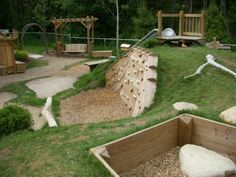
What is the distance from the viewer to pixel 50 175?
12.1 ft

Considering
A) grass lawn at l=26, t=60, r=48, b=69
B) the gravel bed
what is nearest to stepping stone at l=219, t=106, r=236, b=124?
the gravel bed

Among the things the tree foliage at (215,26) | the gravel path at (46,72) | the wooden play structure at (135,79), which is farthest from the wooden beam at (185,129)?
the tree foliage at (215,26)

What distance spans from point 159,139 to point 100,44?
19.0 metres

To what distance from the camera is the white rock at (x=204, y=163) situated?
12.9 ft

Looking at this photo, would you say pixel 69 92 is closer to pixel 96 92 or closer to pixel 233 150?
pixel 96 92

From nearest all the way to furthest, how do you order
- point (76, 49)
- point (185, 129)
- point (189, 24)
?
point (185, 129), point (189, 24), point (76, 49)

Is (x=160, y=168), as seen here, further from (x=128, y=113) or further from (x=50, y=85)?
(x=50, y=85)

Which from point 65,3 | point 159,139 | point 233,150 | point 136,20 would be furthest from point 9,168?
point 65,3

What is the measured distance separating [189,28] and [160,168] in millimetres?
9233

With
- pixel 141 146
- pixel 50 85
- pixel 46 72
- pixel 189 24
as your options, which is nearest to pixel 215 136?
pixel 141 146

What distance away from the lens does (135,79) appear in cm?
889

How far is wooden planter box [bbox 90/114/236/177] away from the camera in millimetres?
3969

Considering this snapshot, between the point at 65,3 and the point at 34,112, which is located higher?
the point at 65,3

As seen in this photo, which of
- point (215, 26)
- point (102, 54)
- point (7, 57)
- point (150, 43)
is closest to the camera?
point (150, 43)
